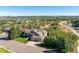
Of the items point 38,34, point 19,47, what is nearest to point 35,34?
point 38,34

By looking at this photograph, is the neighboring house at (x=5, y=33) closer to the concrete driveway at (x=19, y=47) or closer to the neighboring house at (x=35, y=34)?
the concrete driveway at (x=19, y=47)

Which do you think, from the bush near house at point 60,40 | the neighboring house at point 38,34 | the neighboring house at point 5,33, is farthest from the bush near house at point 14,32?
the bush near house at point 60,40

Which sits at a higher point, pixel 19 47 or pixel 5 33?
pixel 5 33

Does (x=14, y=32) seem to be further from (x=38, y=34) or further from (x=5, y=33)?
(x=38, y=34)

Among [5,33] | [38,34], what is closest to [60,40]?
[38,34]

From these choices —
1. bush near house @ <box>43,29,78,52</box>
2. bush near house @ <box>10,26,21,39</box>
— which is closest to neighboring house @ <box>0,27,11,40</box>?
bush near house @ <box>10,26,21,39</box>
